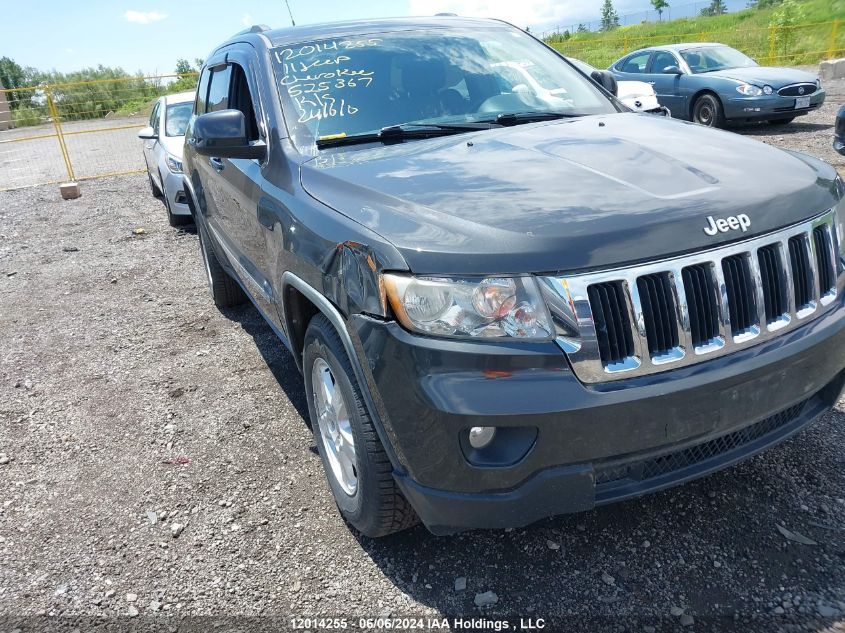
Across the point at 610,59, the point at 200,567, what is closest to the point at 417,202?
the point at 200,567

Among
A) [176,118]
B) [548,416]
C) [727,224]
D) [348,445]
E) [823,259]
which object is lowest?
[348,445]

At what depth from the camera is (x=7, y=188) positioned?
1424 cm

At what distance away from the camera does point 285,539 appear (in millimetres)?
2719

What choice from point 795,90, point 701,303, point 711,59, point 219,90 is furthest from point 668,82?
point 701,303

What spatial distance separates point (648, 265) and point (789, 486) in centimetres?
142

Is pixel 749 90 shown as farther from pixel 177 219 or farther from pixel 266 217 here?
pixel 266 217

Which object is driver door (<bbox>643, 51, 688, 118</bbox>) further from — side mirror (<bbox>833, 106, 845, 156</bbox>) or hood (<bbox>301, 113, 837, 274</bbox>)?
hood (<bbox>301, 113, 837, 274</bbox>)

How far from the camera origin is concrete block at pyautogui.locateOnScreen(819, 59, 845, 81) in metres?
18.1

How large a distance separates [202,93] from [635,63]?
10338mm

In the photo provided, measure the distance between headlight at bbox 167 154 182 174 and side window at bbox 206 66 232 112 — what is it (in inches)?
143

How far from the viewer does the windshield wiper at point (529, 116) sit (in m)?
3.15

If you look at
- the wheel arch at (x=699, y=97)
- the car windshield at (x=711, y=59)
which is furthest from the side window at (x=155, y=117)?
the car windshield at (x=711, y=59)

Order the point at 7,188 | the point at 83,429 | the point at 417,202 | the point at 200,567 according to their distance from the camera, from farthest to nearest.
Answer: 1. the point at 7,188
2. the point at 83,429
3. the point at 200,567
4. the point at 417,202

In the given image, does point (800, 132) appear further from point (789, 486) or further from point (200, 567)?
point (200, 567)
